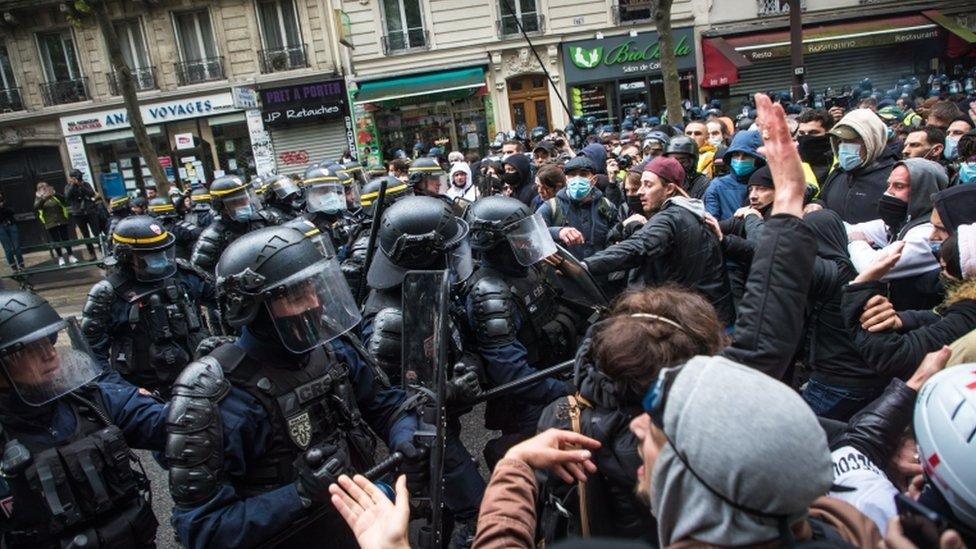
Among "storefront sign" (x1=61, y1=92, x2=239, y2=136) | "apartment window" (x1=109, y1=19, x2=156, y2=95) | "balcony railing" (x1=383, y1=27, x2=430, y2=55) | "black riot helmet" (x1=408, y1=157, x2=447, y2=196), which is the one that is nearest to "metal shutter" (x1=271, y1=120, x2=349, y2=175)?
"storefront sign" (x1=61, y1=92, x2=239, y2=136)

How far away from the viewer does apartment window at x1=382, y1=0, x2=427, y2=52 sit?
20141 mm

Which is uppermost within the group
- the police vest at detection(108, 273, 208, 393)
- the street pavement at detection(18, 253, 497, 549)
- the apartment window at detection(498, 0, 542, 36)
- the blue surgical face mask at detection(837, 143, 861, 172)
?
the apartment window at detection(498, 0, 542, 36)

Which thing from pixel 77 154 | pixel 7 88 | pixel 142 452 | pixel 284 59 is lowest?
pixel 142 452

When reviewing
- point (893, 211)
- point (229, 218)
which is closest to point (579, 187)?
point (893, 211)

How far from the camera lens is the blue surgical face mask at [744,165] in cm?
475

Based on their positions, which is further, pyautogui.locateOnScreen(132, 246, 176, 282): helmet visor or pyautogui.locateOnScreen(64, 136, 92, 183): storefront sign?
pyautogui.locateOnScreen(64, 136, 92, 183): storefront sign

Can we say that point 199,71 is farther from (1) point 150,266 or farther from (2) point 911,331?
(2) point 911,331

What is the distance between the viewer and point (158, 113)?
2019cm

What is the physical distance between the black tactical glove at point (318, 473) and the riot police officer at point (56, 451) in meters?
0.83

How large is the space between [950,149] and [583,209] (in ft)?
10.1

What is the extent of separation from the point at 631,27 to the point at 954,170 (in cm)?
1649

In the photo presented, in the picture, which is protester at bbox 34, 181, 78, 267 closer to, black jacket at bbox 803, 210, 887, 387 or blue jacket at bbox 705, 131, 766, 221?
blue jacket at bbox 705, 131, 766, 221

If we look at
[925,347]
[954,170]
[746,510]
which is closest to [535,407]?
[925,347]

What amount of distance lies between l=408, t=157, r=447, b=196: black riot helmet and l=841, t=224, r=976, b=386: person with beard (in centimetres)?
465
